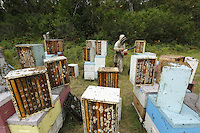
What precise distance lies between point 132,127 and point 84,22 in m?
16.8

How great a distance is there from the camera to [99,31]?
647 inches

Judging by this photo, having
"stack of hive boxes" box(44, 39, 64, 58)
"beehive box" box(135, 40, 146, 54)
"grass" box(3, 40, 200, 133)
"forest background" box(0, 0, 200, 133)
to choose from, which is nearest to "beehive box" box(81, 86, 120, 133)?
"grass" box(3, 40, 200, 133)

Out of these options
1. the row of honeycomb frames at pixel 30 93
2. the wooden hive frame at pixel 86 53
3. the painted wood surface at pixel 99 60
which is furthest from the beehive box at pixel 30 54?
the painted wood surface at pixel 99 60

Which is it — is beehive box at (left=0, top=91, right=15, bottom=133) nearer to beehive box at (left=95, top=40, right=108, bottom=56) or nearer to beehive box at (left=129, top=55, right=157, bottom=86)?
beehive box at (left=129, top=55, right=157, bottom=86)

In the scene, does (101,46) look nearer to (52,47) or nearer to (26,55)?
(52,47)

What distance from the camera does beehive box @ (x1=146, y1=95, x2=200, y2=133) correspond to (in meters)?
2.39

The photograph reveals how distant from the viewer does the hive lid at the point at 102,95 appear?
2513mm

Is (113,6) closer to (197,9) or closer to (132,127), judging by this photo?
(197,9)

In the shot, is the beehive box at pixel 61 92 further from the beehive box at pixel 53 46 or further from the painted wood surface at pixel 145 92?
the beehive box at pixel 53 46

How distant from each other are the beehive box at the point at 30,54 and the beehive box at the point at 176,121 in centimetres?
500

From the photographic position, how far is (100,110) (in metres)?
2.58

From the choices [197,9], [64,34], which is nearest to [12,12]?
[64,34]

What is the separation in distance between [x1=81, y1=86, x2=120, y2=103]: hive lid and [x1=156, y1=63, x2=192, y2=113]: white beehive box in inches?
47.9

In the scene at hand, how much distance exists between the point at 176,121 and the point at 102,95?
1.77 meters
